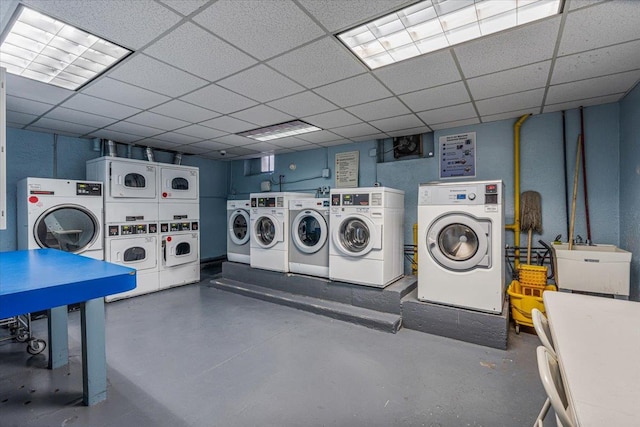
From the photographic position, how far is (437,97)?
118 inches

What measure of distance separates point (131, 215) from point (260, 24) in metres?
3.75

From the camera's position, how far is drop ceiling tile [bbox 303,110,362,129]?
3.53m

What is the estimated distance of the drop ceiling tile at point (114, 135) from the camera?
13.9 feet

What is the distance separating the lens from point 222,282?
4.81 meters

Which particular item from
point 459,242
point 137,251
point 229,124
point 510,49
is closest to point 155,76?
point 229,124

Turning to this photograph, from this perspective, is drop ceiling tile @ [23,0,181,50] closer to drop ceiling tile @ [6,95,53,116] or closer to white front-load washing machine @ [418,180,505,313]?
drop ceiling tile @ [6,95,53,116]

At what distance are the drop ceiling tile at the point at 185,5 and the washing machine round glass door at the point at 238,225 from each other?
142 inches

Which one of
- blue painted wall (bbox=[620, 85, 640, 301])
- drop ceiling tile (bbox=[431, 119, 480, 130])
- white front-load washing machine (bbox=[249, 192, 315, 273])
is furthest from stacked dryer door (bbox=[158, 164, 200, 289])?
blue painted wall (bbox=[620, 85, 640, 301])

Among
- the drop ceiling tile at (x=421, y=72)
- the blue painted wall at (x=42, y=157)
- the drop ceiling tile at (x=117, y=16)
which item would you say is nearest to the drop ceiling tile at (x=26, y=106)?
the blue painted wall at (x=42, y=157)

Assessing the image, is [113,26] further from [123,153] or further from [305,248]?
[123,153]

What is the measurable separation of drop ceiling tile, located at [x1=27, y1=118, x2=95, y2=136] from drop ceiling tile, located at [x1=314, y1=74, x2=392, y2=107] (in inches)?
134

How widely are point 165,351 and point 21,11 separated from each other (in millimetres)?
2697

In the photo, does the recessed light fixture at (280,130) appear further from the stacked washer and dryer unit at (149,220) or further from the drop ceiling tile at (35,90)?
the drop ceiling tile at (35,90)

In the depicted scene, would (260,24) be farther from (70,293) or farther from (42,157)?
(42,157)
